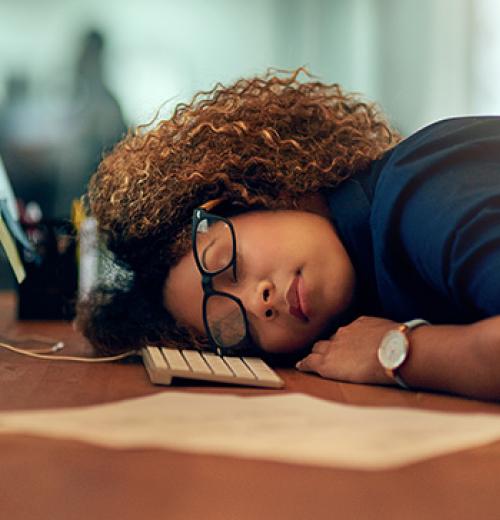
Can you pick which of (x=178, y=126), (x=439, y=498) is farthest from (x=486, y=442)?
Answer: (x=178, y=126)

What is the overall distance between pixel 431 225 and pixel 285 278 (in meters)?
0.21

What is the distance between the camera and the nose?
1064 millimetres

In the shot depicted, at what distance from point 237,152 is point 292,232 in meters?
0.17

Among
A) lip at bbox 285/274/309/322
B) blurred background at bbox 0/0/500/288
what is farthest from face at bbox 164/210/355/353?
blurred background at bbox 0/0/500/288

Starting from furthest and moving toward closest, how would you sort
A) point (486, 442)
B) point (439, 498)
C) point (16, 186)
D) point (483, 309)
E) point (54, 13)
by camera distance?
point (54, 13) → point (16, 186) → point (483, 309) → point (486, 442) → point (439, 498)

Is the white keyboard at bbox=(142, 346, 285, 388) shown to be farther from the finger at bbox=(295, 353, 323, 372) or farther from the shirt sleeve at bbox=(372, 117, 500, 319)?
the shirt sleeve at bbox=(372, 117, 500, 319)

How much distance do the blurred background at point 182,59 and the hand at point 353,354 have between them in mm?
2776

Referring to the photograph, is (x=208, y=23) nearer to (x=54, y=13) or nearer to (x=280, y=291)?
(x=54, y=13)

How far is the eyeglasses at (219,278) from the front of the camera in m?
1.08

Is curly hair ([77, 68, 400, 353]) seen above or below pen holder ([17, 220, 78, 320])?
above

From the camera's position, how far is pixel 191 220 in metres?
1.18

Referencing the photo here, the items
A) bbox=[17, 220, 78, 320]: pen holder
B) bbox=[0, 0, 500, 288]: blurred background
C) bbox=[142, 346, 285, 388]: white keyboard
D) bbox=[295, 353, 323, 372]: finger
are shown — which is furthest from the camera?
bbox=[0, 0, 500, 288]: blurred background

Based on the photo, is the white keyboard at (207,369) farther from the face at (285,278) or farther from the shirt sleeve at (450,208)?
the shirt sleeve at (450,208)

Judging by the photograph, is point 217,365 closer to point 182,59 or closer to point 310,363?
point 310,363
